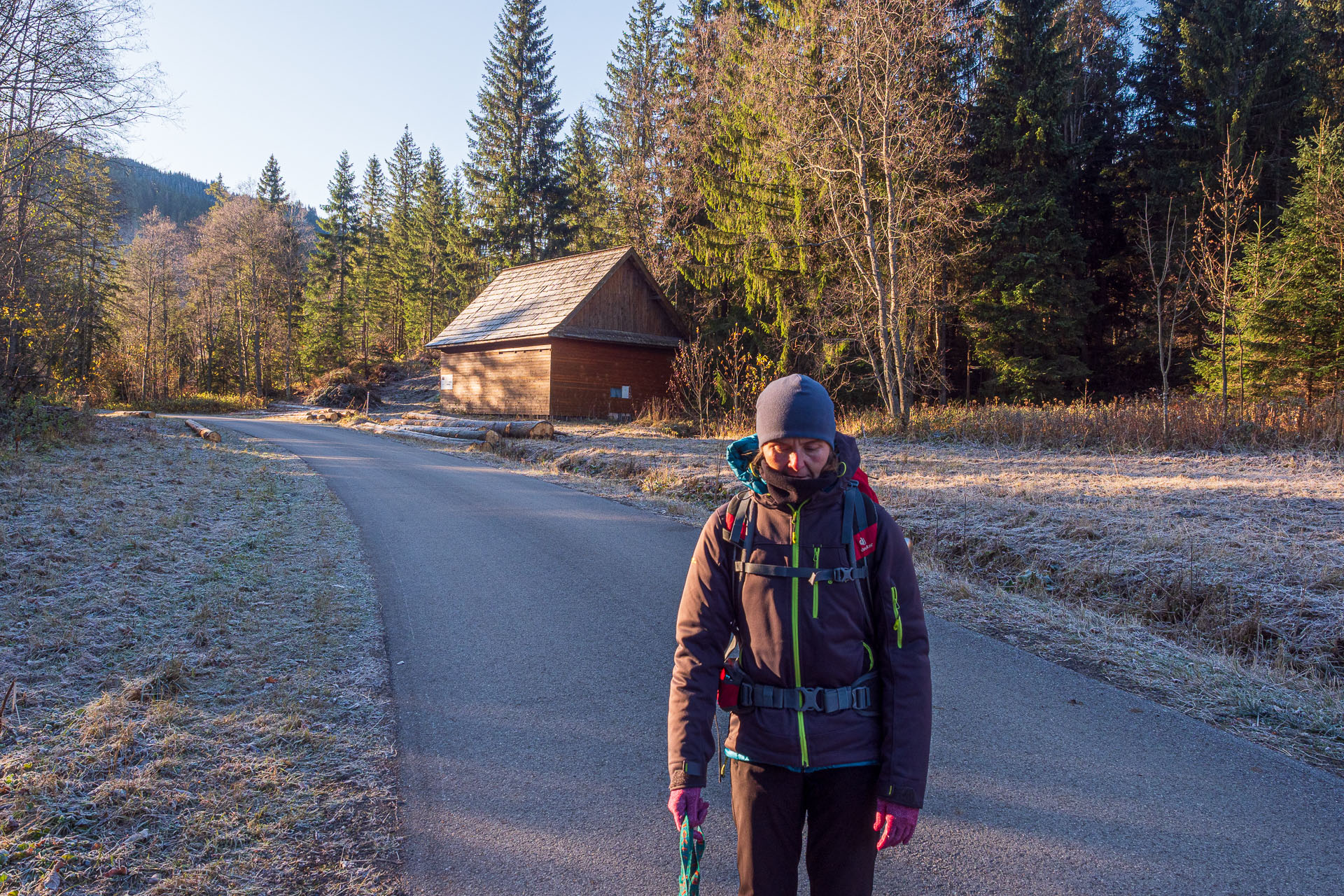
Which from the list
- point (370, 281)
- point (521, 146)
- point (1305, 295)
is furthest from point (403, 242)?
point (1305, 295)

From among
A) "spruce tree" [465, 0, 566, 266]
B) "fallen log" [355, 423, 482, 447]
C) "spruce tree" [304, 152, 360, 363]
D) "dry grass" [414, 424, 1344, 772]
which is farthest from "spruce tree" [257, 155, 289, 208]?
"dry grass" [414, 424, 1344, 772]

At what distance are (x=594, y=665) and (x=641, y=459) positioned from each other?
1019 cm

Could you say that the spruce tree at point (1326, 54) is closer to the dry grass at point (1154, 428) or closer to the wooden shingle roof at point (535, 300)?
the dry grass at point (1154, 428)

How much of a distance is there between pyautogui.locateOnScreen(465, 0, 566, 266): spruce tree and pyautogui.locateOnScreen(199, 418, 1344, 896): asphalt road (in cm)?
4165

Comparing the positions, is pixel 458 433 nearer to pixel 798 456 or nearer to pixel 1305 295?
pixel 798 456

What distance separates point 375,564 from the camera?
730 centimetres

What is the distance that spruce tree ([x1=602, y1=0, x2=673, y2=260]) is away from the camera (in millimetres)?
33000

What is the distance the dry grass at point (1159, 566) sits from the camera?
15.3ft

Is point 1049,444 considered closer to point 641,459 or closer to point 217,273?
point 641,459

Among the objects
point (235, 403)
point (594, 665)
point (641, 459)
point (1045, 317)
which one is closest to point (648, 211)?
point (1045, 317)

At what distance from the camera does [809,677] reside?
2.17m

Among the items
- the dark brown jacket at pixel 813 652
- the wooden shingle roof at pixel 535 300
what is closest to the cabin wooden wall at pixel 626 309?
the wooden shingle roof at pixel 535 300

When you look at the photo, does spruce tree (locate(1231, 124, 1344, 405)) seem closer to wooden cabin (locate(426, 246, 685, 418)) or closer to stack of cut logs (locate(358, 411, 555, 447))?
wooden cabin (locate(426, 246, 685, 418))

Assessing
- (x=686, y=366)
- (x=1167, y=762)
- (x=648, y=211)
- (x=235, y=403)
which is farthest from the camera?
(x=235, y=403)
